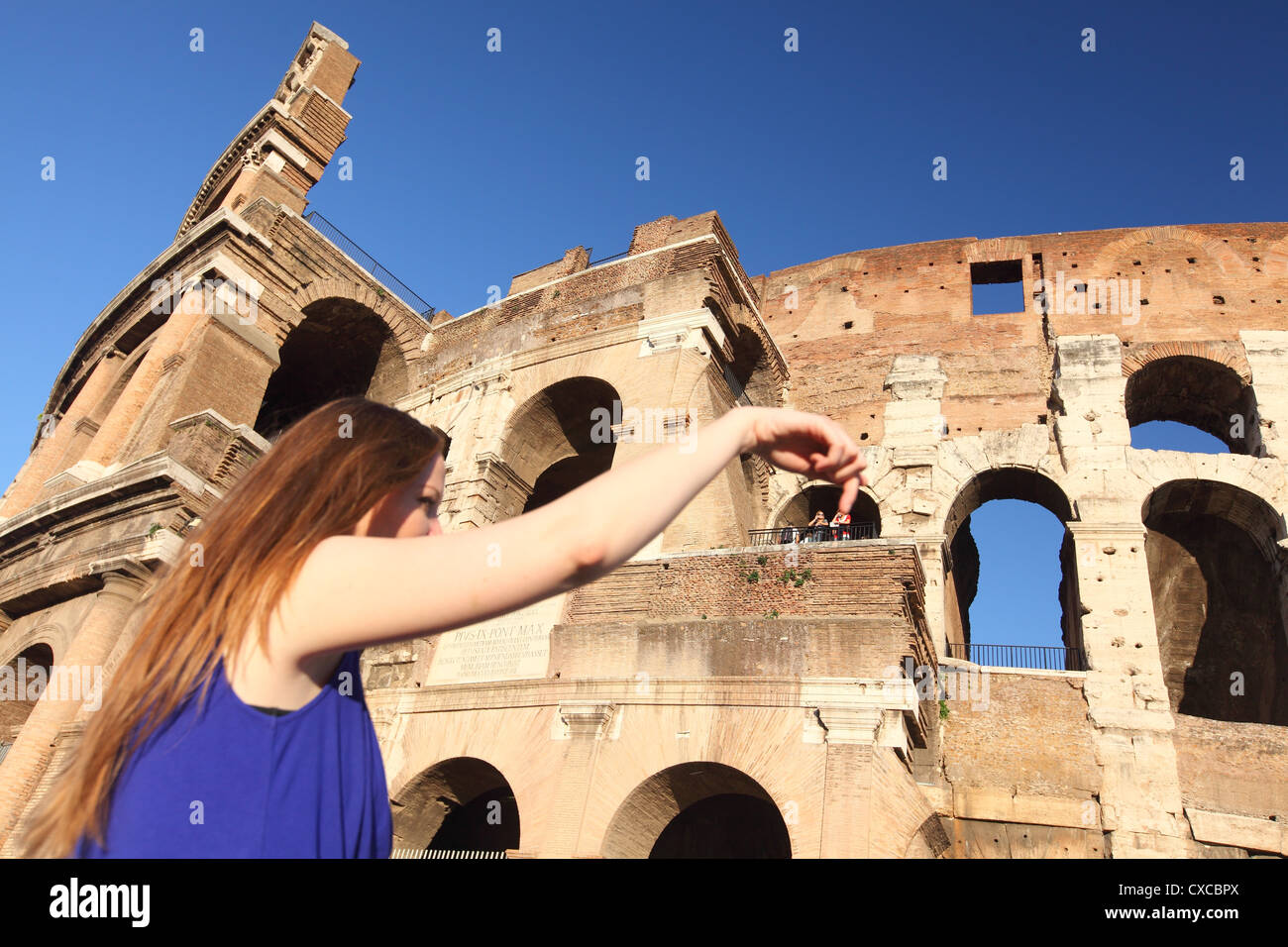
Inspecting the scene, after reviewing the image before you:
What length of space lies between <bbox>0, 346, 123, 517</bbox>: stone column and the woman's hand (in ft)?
58.9

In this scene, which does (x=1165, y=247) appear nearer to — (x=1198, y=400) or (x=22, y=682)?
(x=1198, y=400)

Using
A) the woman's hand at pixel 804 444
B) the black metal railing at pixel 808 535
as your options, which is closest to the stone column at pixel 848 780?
A: the black metal railing at pixel 808 535

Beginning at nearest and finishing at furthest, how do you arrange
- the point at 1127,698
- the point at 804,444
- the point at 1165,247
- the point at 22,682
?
the point at 804,444 < the point at 22,682 < the point at 1127,698 < the point at 1165,247

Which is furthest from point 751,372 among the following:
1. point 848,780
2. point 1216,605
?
point 848,780

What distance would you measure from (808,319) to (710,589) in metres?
10.6

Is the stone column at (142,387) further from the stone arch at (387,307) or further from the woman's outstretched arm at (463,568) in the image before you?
the woman's outstretched arm at (463,568)

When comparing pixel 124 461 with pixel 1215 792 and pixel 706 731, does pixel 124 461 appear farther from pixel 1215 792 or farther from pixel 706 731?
pixel 1215 792

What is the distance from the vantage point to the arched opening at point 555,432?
14.2m

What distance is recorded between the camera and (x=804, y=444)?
1.74 meters

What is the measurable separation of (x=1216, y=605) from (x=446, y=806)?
1496 centimetres

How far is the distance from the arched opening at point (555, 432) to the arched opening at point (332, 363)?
11.5 ft

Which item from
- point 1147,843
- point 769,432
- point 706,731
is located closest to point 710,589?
point 706,731

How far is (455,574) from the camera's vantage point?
1.28 meters
